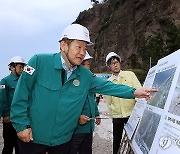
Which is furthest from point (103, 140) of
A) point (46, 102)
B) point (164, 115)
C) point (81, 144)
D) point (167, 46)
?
point (167, 46)

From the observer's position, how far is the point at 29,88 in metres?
2.70

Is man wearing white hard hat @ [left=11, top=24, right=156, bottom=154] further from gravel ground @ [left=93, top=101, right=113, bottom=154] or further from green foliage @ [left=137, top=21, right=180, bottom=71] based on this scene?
green foliage @ [left=137, top=21, right=180, bottom=71]

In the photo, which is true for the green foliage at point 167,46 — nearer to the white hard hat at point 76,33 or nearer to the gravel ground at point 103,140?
the gravel ground at point 103,140

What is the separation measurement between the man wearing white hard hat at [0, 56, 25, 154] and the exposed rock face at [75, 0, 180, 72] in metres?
31.6

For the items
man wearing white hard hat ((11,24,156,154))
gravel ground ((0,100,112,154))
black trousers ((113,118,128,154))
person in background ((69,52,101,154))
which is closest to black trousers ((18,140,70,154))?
man wearing white hard hat ((11,24,156,154))

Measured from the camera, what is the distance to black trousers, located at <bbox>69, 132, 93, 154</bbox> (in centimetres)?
345

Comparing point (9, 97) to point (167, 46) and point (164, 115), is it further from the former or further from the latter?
point (167, 46)

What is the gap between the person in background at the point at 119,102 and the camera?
14.9 feet

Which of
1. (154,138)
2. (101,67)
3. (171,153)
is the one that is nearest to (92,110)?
(154,138)

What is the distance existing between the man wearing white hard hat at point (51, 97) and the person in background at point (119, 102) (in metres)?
1.65

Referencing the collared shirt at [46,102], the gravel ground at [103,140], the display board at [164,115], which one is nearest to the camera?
the display board at [164,115]

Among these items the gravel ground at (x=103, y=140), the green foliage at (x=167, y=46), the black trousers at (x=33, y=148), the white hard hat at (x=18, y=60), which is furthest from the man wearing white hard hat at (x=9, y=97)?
the green foliage at (x=167, y=46)

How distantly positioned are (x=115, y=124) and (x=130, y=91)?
1807 mm

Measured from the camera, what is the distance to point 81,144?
11.7 ft
